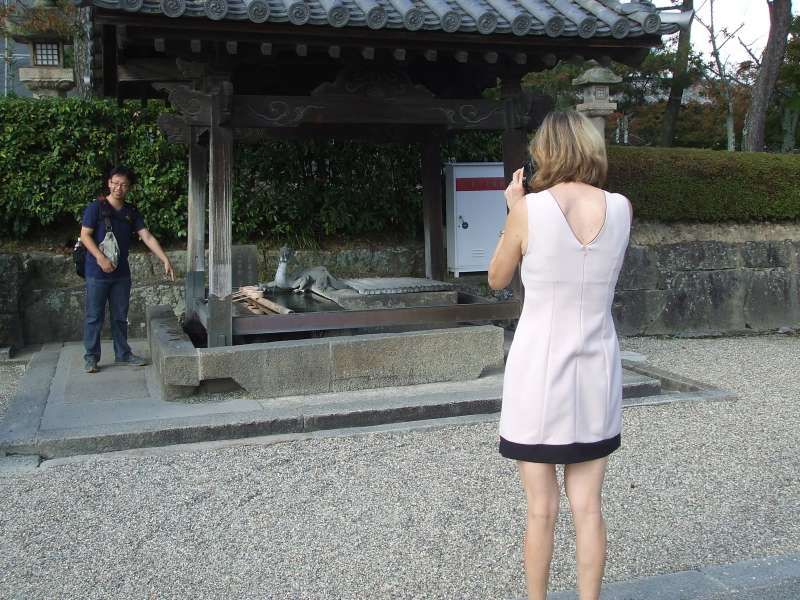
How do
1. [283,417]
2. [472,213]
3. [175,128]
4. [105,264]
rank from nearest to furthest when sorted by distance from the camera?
[283,417], [105,264], [175,128], [472,213]

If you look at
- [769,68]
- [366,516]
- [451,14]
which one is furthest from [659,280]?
[366,516]

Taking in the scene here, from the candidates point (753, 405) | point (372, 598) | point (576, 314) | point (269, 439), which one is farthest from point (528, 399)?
point (753, 405)

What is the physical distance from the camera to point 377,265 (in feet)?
32.7

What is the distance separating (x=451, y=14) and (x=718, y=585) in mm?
4231

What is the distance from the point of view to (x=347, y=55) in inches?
253

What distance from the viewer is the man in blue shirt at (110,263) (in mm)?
7016

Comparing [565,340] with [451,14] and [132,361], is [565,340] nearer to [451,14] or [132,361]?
[451,14]

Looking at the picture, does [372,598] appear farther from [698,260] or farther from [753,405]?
[698,260]

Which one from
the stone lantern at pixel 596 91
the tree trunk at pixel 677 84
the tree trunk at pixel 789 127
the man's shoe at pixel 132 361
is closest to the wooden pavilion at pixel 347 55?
the man's shoe at pixel 132 361

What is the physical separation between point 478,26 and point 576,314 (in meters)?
3.93

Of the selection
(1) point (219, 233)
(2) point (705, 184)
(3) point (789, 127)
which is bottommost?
(1) point (219, 233)

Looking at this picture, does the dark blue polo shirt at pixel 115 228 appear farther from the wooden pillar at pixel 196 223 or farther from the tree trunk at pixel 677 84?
the tree trunk at pixel 677 84

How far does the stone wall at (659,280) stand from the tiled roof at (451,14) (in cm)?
419

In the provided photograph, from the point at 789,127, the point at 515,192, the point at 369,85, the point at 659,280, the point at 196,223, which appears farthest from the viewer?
the point at 789,127
